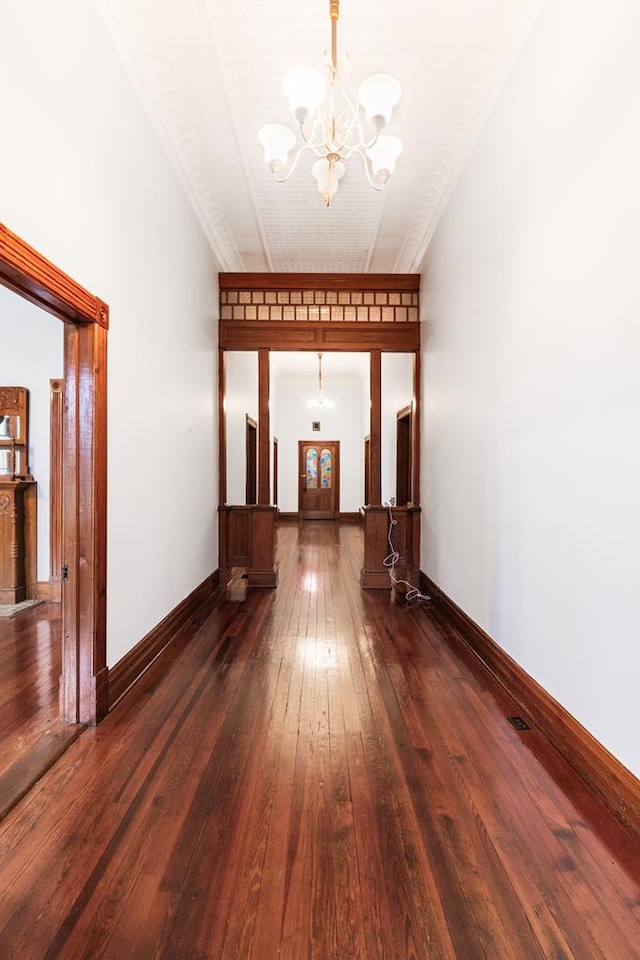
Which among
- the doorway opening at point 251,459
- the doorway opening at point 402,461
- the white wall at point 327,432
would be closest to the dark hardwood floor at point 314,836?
the doorway opening at point 402,461

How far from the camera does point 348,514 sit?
12.4 metres

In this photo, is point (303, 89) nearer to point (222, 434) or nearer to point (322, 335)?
point (322, 335)

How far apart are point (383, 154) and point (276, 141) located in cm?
63

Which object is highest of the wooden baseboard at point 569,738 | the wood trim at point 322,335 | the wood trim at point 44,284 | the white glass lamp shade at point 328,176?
the white glass lamp shade at point 328,176

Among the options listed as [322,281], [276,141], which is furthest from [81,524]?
[322,281]

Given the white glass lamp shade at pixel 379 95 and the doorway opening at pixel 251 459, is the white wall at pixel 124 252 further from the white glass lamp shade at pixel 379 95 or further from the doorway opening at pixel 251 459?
the doorway opening at pixel 251 459

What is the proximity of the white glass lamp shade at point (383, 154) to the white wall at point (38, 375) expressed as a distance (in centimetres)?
341

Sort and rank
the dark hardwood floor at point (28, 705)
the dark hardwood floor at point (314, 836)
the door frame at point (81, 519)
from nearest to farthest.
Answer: the dark hardwood floor at point (314, 836), the dark hardwood floor at point (28, 705), the door frame at point (81, 519)

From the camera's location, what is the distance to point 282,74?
298cm

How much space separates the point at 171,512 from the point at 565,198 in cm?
319

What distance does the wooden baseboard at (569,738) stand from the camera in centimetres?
175

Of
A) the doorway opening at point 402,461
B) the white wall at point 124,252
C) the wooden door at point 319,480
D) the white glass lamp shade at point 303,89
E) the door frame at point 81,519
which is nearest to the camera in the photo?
the white wall at point 124,252

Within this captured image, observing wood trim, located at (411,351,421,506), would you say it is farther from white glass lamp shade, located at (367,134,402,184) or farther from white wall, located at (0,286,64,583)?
white wall, located at (0,286,64,583)

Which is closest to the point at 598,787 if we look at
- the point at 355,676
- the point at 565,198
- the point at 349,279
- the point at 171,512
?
the point at 355,676
